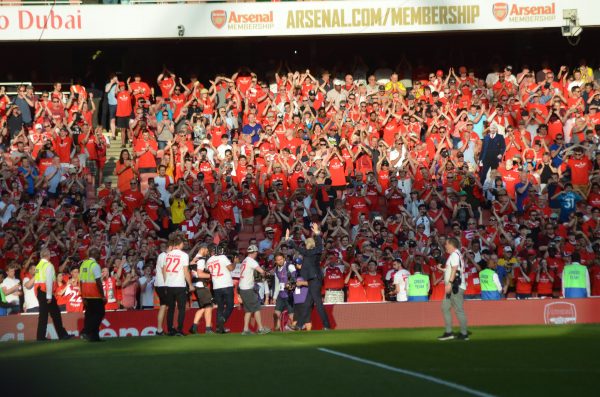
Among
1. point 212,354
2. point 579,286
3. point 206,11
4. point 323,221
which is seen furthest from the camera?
point 206,11

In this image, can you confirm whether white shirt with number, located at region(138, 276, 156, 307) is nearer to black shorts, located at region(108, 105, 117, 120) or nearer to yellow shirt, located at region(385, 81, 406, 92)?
black shorts, located at region(108, 105, 117, 120)

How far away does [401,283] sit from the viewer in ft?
79.4

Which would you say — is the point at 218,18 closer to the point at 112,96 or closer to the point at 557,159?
the point at 112,96

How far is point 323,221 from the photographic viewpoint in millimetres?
26688

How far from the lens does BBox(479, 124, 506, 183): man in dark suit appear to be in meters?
28.9

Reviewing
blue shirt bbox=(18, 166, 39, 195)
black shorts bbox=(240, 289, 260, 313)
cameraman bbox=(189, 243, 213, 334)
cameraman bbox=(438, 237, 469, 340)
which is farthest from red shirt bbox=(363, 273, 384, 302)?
blue shirt bbox=(18, 166, 39, 195)

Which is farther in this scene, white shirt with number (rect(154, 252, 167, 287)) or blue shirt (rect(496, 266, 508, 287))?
blue shirt (rect(496, 266, 508, 287))

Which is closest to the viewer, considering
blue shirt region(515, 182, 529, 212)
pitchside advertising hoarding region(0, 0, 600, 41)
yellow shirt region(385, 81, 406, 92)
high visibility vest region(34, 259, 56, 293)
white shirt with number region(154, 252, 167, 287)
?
high visibility vest region(34, 259, 56, 293)

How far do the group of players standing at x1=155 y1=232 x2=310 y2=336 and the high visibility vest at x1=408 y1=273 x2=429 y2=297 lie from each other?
271cm

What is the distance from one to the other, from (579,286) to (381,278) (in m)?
Answer: 4.19

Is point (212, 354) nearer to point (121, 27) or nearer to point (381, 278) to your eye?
point (381, 278)

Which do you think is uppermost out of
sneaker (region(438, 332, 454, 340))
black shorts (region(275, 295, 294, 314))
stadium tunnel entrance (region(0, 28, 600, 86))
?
stadium tunnel entrance (region(0, 28, 600, 86))

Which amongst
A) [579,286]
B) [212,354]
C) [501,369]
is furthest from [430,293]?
[501,369]

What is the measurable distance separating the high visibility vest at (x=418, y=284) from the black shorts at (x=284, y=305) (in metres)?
2.95
